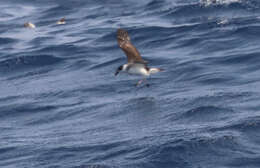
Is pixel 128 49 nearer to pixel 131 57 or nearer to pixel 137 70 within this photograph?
pixel 131 57

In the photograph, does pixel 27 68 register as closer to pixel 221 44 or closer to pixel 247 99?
pixel 221 44

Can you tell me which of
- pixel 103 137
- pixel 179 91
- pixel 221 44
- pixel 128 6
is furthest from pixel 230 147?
pixel 128 6

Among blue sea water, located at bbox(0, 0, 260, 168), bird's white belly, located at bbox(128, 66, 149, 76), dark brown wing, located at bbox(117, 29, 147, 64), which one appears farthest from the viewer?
bird's white belly, located at bbox(128, 66, 149, 76)

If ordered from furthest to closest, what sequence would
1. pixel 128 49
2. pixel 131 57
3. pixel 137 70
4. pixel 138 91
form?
1. pixel 138 91
2. pixel 137 70
3. pixel 131 57
4. pixel 128 49

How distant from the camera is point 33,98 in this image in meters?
17.3

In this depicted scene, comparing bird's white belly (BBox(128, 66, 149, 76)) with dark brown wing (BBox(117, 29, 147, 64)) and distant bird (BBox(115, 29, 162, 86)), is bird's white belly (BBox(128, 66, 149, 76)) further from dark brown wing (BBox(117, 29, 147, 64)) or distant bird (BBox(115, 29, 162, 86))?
dark brown wing (BBox(117, 29, 147, 64))

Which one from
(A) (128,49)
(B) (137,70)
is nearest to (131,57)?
(A) (128,49)

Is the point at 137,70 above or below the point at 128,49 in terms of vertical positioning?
below

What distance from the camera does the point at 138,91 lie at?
1667 cm

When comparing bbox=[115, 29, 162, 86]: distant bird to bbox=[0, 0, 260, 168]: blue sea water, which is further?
bbox=[115, 29, 162, 86]: distant bird

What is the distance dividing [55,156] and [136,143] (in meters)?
1.67

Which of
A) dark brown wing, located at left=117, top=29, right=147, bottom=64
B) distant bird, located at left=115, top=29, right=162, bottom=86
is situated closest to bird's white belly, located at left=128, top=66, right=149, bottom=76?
A: distant bird, located at left=115, top=29, right=162, bottom=86

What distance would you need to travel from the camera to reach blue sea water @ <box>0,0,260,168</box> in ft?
39.8

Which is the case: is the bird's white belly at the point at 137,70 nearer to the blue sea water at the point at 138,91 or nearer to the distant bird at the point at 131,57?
the distant bird at the point at 131,57
